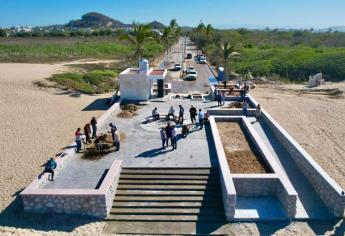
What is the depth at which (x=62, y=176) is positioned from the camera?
13828mm

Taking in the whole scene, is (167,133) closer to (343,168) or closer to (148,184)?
(148,184)

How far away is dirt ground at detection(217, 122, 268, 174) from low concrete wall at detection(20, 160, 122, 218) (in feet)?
17.5

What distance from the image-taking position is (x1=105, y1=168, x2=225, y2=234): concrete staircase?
1155 cm

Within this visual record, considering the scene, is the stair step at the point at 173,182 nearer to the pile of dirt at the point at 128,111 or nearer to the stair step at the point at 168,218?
the stair step at the point at 168,218

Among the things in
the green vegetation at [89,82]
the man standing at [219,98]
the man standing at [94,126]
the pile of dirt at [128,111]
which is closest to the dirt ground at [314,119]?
the man standing at [219,98]

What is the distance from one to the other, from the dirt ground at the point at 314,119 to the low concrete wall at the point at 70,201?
10.1m

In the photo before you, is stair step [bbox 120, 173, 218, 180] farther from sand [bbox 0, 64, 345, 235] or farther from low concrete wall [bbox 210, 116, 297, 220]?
sand [bbox 0, 64, 345, 235]

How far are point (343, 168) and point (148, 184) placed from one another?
9735 millimetres

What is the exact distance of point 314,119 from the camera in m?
26.0

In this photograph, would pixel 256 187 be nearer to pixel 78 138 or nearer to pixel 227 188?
pixel 227 188

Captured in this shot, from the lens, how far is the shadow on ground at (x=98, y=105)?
26.9m

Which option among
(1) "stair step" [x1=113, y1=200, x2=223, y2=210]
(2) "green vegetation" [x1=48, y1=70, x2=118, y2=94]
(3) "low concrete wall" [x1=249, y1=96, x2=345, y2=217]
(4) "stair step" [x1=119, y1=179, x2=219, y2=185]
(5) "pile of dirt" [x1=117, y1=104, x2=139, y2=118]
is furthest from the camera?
(2) "green vegetation" [x1=48, y1=70, x2=118, y2=94]

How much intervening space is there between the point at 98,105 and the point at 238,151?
602 inches

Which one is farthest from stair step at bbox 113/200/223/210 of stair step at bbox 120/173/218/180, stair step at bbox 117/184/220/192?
stair step at bbox 120/173/218/180
